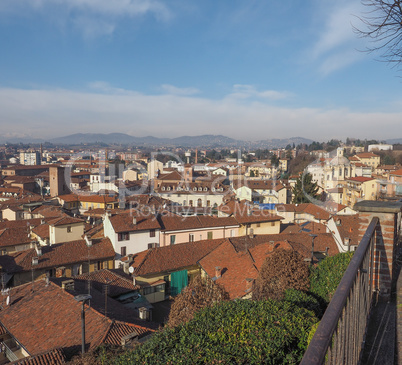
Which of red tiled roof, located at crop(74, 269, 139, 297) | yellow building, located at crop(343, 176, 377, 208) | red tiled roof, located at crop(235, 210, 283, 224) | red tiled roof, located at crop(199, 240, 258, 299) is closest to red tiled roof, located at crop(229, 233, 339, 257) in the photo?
red tiled roof, located at crop(199, 240, 258, 299)

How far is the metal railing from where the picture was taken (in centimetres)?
143

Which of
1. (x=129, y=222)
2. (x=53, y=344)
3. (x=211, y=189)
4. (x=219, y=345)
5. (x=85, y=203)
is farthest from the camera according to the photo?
(x=211, y=189)

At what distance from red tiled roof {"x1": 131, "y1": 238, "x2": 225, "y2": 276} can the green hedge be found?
12.8 meters

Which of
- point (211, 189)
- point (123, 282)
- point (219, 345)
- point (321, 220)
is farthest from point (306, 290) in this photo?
point (211, 189)

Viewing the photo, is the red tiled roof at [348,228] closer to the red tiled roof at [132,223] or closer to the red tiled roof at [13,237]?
the red tiled roof at [132,223]

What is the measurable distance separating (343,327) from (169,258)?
1801cm

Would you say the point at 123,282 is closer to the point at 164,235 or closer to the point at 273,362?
the point at 164,235

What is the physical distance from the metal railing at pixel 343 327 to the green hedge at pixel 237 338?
1474 millimetres

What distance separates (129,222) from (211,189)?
2362cm

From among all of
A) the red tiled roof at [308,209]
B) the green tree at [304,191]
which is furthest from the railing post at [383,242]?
the green tree at [304,191]

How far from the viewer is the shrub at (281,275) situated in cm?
810

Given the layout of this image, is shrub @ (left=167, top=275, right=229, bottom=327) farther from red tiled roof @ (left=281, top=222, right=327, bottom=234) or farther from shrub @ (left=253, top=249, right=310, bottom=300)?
red tiled roof @ (left=281, top=222, right=327, bottom=234)

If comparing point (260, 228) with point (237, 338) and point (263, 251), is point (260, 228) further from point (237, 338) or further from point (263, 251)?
point (237, 338)

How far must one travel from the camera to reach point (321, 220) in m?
31.0
